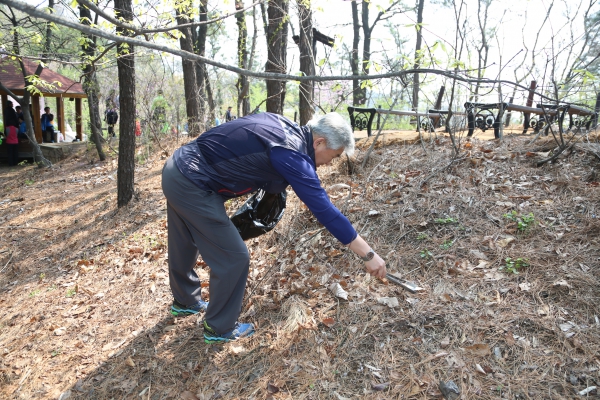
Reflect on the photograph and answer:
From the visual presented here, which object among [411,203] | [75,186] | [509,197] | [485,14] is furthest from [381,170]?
[75,186]

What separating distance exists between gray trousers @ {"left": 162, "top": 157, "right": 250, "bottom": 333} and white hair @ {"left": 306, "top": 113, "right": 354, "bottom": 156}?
84 centimetres

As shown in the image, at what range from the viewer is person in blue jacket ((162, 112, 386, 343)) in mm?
2418

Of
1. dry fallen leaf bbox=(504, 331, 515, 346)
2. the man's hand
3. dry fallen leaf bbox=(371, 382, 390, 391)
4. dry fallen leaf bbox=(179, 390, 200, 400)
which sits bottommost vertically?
dry fallen leaf bbox=(179, 390, 200, 400)

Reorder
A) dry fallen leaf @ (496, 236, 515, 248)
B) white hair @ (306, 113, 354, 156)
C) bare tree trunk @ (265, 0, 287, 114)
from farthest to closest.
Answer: bare tree trunk @ (265, 0, 287, 114)
dry fallen leaf @ (496, 236, 515, 248)
white hair @ (306, 113, 354, 156)

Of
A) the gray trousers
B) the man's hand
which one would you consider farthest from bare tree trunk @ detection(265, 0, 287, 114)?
the man's hand

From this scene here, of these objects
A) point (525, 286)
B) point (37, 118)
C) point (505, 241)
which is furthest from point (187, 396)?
point (37, 118)

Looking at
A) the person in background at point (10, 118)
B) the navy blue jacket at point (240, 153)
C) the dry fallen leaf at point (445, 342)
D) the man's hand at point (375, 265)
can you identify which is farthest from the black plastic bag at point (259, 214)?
the person in background at point (10, 118)

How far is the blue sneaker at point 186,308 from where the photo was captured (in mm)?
3436

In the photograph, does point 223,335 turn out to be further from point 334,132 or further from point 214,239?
point 334,132

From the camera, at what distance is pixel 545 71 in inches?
159

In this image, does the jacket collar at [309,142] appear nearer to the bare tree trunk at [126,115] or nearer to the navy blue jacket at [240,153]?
the navy blue jacket at [240,153]

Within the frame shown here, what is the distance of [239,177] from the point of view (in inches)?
104

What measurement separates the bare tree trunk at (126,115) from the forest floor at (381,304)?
1608mm

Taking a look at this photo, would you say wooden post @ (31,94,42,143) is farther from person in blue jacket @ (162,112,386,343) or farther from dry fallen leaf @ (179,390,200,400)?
dry fallen leaf @ (179,390,200,400)
